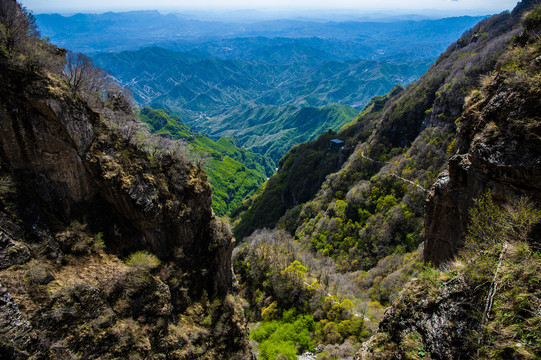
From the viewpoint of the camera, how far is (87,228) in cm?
1844

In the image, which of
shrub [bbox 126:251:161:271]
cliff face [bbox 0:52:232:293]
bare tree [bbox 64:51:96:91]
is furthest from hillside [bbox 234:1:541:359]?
bare tree [bbox 64:51:96:91]

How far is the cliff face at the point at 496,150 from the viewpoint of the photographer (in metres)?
14.2

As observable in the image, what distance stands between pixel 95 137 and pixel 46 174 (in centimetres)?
380

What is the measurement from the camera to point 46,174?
680 inches

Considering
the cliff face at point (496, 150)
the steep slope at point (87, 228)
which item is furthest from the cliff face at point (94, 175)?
the cliff face at point (496, 150)

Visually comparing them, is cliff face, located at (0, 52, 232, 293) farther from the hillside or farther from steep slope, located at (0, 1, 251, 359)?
the hillside

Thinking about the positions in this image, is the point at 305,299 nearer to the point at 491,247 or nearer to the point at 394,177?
the point at 491,247

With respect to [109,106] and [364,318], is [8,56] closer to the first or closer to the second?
[109,106]

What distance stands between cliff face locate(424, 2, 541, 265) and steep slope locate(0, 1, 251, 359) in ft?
68.8

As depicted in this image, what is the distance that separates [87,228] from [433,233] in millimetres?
26332

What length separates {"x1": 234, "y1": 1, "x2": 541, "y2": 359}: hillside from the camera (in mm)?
11531

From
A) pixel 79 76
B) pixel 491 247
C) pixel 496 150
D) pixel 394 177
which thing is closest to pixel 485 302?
pixel 491 247

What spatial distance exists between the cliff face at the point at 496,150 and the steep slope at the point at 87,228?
2098 cm

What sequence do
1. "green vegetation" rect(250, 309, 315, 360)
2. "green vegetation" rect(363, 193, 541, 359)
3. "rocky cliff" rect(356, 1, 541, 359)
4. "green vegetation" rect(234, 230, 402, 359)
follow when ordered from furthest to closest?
"green vegetation" rect(234, 230, 402, 359) → "green vegetation" rect(250, 309, 315, 360) → "rocky cliff" rect(356, 1, 541, 359) → "green vegetation" rect(363, 193, 541, 359)
